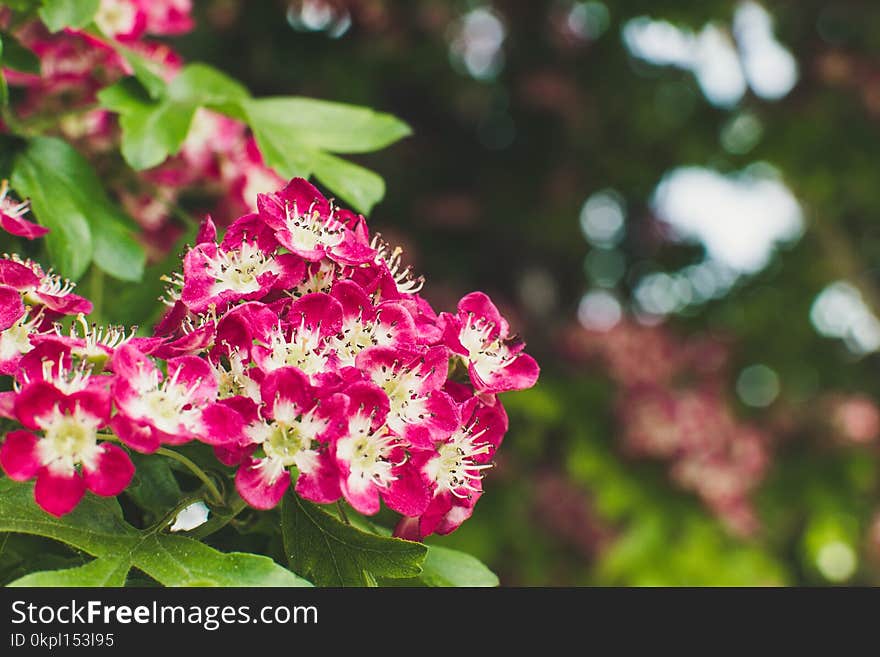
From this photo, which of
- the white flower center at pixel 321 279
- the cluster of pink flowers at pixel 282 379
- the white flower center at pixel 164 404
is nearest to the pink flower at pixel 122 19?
the cluster of pink flowers at pixel 282 379

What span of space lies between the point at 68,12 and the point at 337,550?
763 mm

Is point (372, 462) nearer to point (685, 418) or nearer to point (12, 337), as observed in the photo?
point (12, 337)

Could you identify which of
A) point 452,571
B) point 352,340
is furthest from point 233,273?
point 452,571

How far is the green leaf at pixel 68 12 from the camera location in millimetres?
1166

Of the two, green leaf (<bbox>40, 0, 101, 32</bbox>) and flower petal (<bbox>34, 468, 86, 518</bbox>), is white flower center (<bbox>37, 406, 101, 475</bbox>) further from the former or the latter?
green leaf (<bbox>40, 0, 101, 32</bbox>)

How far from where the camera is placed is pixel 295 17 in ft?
9.58

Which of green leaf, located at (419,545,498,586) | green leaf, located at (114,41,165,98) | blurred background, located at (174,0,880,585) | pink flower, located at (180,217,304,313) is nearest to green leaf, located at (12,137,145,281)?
green leaf, located at (114,41,165,98)

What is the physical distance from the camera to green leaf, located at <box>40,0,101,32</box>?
3.83 feet

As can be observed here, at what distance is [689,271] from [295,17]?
2.17 metres

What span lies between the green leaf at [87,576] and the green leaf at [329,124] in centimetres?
70

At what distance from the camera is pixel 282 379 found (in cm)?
78

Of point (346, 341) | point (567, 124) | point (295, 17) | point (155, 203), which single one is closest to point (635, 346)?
point (567, 124)

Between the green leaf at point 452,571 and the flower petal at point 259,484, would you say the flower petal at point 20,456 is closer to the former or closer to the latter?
the flower petal at point 259,484

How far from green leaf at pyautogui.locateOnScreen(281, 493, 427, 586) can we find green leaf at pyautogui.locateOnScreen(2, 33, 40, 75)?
0.74 m
